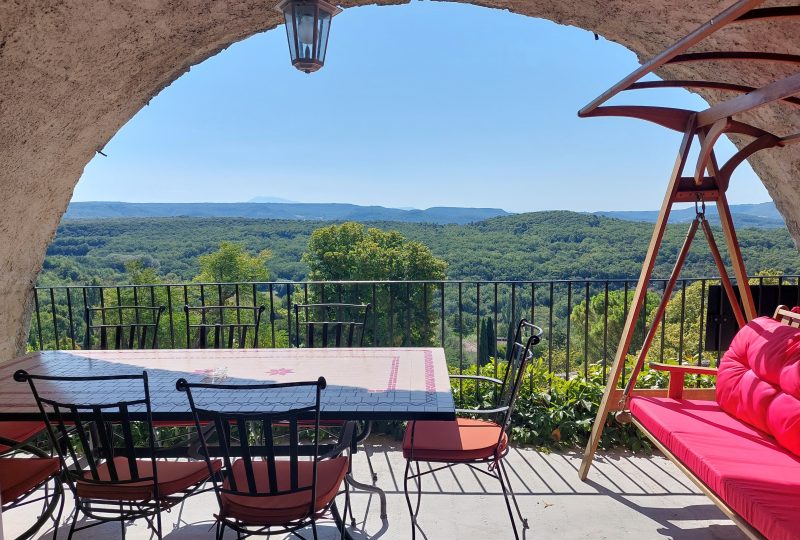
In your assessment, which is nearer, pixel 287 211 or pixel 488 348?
pixel 488 348

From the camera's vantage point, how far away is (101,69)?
295 centimetres

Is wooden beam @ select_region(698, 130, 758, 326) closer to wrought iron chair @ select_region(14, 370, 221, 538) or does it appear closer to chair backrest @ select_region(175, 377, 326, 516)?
chair backrest @ select_region(175, 377, 326, 516)

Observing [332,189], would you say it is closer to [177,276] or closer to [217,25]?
[177,276]

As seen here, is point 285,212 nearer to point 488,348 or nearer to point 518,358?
point 488,348

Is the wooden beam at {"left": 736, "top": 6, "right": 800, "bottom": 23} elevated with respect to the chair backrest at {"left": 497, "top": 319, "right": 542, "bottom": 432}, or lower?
elevated

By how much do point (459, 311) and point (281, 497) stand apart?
238 cm

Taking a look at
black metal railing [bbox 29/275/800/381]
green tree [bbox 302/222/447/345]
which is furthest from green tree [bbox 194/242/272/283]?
green tree [bbox 302/222/447/345]

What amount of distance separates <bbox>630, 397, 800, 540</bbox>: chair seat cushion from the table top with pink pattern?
101cm

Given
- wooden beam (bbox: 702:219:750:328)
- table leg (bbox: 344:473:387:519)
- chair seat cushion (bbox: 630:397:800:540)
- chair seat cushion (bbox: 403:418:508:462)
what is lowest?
table leg (bbox: 344:473:387:519)

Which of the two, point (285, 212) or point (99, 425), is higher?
point (285, 212)

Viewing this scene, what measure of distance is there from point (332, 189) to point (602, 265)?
47851mm

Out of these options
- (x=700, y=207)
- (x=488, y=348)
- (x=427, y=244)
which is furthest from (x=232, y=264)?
(x=700, y=207)

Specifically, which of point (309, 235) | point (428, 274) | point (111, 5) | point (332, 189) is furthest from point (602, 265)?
point (332, 189)

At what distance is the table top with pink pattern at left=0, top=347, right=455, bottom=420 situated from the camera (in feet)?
6.31
